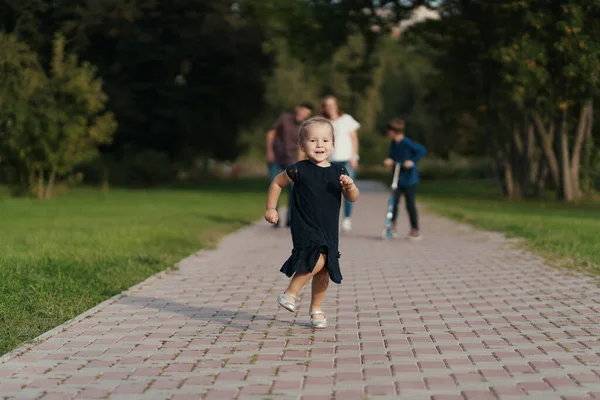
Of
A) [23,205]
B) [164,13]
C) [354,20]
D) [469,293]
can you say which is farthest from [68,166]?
[469,293]

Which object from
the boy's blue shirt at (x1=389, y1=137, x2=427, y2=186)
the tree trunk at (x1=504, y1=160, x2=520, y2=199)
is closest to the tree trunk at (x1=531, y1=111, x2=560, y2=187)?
the tree trunk at (x1=504, y1=160, x2=520, y2=199)

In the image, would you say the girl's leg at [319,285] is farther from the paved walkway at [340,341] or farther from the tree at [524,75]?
the tree at [524,75]

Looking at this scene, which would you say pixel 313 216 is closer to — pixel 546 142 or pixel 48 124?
pixel 48 124

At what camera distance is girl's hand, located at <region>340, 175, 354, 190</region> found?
7.39 metres

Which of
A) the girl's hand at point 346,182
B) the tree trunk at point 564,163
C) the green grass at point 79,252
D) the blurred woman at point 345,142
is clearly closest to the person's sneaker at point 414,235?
the blurred woman at point 345,142

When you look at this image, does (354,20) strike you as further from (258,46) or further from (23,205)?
(23,205)

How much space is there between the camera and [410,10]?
3453 centimetres

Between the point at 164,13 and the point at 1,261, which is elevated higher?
the point at 164,13

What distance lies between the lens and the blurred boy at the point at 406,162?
1538 centimetres

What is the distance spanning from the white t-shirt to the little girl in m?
8.40

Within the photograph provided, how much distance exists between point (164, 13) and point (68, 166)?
50.1ft

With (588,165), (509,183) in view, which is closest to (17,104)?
(509,183)

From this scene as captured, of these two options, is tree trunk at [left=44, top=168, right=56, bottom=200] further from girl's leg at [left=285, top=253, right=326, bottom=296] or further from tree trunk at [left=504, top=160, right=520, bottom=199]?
girl's leg at [left=285, top=253, right=326, bottom=296]

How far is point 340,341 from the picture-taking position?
6.95 metres
